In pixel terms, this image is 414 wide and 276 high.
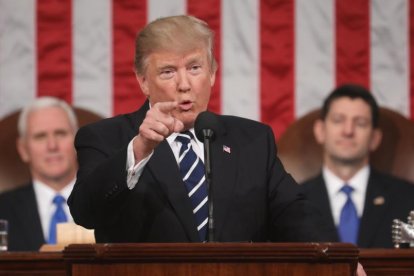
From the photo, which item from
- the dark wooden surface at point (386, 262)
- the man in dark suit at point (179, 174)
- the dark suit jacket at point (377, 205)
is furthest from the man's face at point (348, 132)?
the man in dark suit at point (179, 174)

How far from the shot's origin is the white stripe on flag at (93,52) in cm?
628

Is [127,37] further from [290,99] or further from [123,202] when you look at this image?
[123,202]

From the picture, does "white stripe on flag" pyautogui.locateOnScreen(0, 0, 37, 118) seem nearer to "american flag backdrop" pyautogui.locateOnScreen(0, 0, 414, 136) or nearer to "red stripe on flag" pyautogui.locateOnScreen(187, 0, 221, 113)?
"american flag backdrop" pyautogui.locateOnScreen(0, 0, 414, 136)

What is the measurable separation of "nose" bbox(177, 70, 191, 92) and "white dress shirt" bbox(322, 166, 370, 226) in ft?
8.88

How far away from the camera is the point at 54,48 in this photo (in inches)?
248

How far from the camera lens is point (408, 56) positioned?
639 centimetres

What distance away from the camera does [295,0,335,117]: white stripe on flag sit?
20.8ft

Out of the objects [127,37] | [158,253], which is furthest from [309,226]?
[127,37]

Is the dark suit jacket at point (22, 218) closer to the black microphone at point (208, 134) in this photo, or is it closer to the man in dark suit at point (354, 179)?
the man in dark suit at point (354, 179)

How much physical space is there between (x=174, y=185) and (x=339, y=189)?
2.89 metres

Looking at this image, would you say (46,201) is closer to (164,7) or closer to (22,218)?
(22,218)

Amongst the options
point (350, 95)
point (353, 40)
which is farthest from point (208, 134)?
point (353, 40)

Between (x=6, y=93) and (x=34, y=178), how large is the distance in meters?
0.50

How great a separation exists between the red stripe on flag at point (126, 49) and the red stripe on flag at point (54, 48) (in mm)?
260
